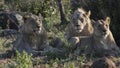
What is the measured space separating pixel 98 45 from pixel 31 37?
2.03m

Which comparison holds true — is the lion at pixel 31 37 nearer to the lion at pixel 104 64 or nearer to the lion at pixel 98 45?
the lion at pixel 98 45

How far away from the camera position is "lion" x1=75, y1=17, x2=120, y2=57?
46.6 ft

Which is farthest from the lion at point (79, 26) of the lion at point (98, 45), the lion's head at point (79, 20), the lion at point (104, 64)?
the lion at point (104, 64)

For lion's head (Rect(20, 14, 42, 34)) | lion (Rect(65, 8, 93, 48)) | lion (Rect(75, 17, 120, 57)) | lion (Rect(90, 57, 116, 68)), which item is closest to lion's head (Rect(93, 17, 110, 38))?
lion (Rect(75, 17, 120, 57))

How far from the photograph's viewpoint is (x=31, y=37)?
605 inches

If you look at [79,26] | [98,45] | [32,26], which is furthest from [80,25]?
[32,26]

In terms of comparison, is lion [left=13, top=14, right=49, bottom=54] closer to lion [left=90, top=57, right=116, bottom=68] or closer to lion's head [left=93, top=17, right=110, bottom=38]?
lion's head [left=93, top=17, right=110, bottom=38]

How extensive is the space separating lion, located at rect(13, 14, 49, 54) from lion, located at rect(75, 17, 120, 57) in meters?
1.33

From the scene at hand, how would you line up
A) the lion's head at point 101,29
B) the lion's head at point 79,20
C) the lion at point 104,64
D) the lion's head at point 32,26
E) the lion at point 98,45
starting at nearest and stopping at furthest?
1. the lion at point 104,64
2. the lion's head at point 101,29
3. the lion at point 98,45
4. the lion's head at point 32,26
5. the lion's head at point 79,20

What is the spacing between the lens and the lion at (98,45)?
14.2 m

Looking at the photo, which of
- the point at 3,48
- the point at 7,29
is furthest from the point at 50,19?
the point at 3,48

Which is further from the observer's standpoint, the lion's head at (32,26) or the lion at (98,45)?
the lion's head at (32,26)

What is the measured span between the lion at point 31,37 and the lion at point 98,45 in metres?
1.33

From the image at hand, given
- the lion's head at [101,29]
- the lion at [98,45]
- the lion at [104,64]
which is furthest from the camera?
the lion at [98,45]
